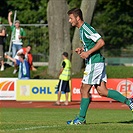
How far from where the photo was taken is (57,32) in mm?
27406

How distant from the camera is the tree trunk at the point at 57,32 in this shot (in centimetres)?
2733

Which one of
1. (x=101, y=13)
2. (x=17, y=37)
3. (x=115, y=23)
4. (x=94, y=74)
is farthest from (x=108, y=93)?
(x=101, y=13)

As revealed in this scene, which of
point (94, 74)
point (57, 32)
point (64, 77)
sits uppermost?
point (57, 32)

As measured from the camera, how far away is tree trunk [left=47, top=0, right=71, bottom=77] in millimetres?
27328

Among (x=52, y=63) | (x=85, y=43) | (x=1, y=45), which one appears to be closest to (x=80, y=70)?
(x=52, y=63)

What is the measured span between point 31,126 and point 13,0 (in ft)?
154

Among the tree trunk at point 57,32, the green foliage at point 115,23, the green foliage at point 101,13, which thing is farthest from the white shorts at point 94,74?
the green foliage at point 101,13

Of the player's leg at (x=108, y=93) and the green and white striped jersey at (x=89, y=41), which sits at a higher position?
the green and white striped jersey at (x=89, y=41)

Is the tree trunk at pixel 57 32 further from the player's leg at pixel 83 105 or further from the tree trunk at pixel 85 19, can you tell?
the player's leg at pixel 83 105

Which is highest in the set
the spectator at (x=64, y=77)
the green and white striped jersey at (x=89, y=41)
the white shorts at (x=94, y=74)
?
the green and white striped jersey at (x=89, y=41)

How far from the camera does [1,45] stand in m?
26.0

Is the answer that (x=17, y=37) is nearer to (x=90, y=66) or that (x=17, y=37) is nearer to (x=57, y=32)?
(x=57, y=32)

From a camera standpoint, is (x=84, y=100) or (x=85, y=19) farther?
(x=85, y=19)

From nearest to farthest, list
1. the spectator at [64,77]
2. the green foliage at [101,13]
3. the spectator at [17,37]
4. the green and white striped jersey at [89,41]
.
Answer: the green and white striped jersey at [89,41]
the spectator at [64,77]
the spectator at [17,37]
the green foliage at [101,13]
